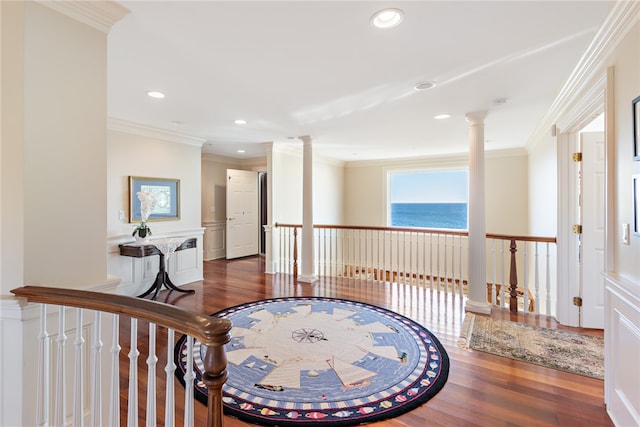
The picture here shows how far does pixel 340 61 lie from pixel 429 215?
5680 millimetres

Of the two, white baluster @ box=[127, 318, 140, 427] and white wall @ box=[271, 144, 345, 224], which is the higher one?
white wall @ box=[271, 144, 345, 224]

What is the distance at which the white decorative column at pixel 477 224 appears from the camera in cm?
339

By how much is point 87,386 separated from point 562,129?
4222 mm

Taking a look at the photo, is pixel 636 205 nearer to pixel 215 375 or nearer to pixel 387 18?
pixel 387 18

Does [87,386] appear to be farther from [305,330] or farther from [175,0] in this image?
[175,0]

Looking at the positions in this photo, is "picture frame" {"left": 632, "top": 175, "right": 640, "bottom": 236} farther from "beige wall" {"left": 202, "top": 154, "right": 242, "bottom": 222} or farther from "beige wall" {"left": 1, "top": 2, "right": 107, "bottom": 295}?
"beige wall" {"left": 202, "top": 154, "right": 242, "bottom": 222}

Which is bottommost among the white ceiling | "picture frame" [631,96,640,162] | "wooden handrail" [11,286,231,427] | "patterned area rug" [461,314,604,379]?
"patterned area rug" [461,314,604,379]

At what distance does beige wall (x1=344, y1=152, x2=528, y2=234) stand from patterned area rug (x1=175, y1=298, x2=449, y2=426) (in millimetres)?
4015

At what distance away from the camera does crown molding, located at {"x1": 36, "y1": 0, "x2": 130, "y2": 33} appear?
1491 mm

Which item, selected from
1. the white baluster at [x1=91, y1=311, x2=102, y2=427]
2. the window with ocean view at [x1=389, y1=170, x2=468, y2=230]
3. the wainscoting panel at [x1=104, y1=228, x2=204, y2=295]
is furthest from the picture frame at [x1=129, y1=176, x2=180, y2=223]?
the window with ocean view at [x1=389, y1=170, x2=468, y2=230]

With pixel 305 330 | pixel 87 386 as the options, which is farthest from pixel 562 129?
pixel 87 386

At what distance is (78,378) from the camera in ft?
4.29

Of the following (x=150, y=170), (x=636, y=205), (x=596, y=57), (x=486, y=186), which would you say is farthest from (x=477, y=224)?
(x=150, y=170)

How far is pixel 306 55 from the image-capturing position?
214 cm
